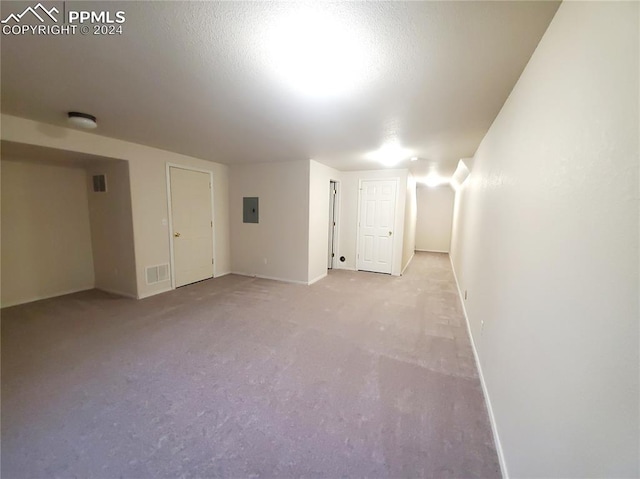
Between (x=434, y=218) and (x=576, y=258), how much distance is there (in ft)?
27.7

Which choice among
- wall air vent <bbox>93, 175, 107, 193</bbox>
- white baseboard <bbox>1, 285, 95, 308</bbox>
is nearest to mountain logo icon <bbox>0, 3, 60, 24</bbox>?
wall air vent <bbox>93, 175, 107, 193</bbox>

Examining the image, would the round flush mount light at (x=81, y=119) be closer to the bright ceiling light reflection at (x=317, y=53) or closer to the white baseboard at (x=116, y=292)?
the bright ceiling light reflection at (x=317, y=53)

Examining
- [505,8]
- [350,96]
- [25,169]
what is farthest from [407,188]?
[25,169]

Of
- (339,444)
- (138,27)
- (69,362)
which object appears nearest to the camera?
(138,27)

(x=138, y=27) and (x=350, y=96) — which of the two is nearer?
(x=138, y=27)

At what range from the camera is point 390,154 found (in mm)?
3988

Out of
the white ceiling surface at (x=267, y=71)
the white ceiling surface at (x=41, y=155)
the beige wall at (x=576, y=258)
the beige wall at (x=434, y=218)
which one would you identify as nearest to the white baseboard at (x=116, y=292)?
the white ceiling surface at (x=41, y=155)

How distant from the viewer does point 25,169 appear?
3.61m

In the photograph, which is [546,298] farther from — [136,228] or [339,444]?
[136,228]

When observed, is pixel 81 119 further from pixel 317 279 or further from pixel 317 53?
pixel 317 279

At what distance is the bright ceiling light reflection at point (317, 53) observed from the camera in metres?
1.27

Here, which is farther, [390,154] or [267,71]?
[390,154]

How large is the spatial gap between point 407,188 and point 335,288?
272 cm

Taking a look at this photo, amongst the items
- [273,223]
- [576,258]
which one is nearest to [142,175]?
[273,223]
